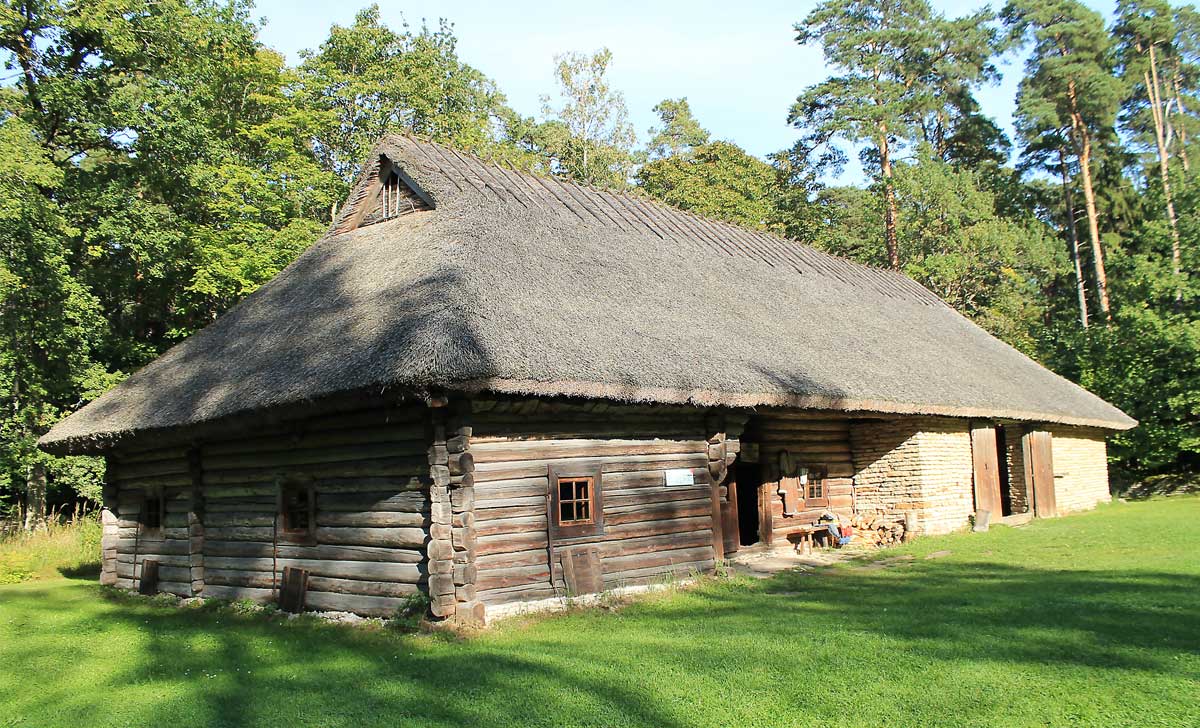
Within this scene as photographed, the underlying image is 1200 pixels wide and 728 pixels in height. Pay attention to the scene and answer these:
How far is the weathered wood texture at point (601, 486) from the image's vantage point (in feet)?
32.8

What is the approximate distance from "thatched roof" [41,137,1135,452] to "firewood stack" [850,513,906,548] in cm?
238

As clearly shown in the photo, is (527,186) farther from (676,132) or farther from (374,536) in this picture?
(676,132)

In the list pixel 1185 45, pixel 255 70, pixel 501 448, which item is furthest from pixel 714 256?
pixel 1185 45

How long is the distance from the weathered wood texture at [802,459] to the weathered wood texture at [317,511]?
19.8 feet

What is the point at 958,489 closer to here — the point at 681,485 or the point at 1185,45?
the point at 681,485

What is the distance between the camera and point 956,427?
17188 millimetres

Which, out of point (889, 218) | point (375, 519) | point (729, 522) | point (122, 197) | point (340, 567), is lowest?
point (340, 567)

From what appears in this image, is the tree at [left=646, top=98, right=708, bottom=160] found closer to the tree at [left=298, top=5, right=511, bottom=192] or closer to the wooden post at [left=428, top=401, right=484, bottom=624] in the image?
the tree at [left=298, top=5, right=511, bottom=192]

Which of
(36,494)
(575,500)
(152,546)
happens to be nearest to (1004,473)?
(575,500)

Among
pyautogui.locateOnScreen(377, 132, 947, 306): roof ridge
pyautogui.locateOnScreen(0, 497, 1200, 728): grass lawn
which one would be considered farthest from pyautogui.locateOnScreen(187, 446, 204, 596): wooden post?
pyautogui.locateOnScreen(377, 132, 947, 306): roof ridge

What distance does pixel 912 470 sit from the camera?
16062 millimetres

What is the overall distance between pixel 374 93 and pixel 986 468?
22.0 m

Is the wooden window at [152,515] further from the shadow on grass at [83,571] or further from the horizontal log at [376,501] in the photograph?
the horizontal log at [376,501]

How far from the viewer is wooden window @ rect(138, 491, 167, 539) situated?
1408 centimetres
